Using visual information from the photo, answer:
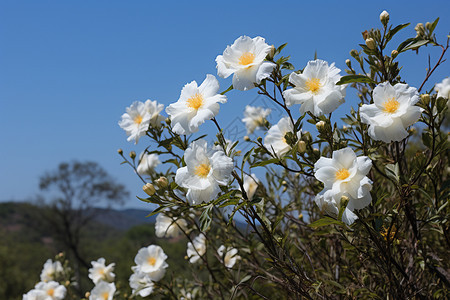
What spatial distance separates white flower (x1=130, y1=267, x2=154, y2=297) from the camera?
2.15m

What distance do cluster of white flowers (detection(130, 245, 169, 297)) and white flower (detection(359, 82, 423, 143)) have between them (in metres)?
1.36

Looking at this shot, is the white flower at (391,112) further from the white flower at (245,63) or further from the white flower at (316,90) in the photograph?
the white flower at (245,63)

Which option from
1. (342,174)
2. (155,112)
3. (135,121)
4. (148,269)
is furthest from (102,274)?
(342,174)

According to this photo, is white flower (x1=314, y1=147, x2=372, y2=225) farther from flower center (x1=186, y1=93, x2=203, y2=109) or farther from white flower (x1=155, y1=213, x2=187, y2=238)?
white flower (x1=155, y1=213, x2=187, y2=238)

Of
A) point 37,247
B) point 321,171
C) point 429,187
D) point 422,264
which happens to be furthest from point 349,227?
point 37,247

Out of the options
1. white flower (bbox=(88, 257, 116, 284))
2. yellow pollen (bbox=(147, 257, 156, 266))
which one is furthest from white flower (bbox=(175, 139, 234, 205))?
white flower (bbox=(88, 257, 116, 284))

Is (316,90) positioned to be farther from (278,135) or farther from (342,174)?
(278,135)

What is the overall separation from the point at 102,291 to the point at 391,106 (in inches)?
75.6

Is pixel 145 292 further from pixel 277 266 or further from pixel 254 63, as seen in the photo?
pixel 254 63

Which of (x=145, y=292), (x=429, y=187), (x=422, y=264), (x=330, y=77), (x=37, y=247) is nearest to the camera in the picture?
(x=330, y=77)

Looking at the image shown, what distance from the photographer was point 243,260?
2.27 metres

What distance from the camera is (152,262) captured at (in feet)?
7.19

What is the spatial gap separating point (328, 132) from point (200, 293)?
1321 millimetres

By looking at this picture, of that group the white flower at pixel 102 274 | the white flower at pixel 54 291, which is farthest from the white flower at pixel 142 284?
the white flower at pixel 54 291
